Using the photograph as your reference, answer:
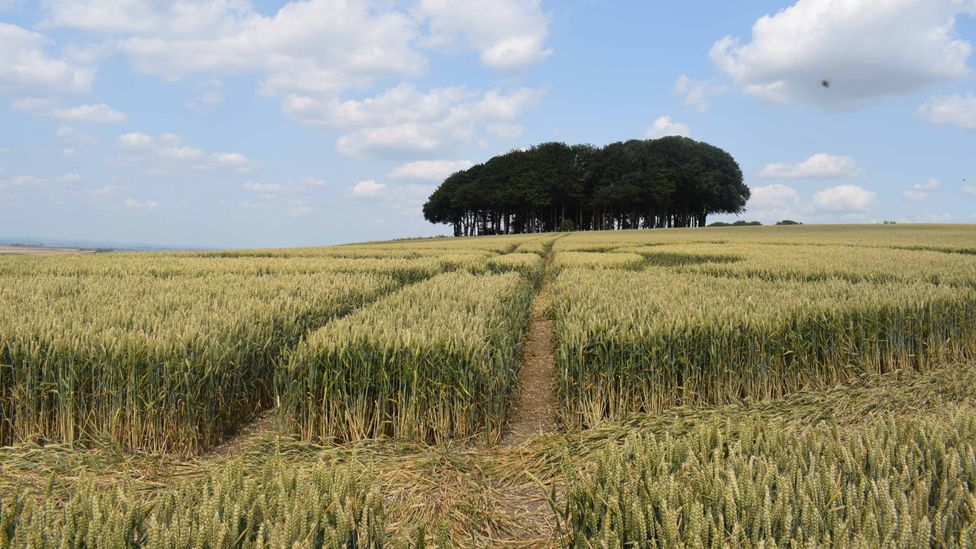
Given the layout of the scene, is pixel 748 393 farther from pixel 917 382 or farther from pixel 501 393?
pixel 501 393

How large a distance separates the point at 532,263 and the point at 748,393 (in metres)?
8.46

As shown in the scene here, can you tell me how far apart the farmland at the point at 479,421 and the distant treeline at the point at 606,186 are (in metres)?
60.7

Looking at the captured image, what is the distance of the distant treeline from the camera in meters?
66.2

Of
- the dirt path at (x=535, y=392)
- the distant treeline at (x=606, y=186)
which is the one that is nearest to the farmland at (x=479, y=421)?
the dirt path at (x=535, y=392)

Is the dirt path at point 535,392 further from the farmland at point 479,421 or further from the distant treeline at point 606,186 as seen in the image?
the distant treeline at point 606,186

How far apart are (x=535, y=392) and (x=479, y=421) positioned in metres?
1.59

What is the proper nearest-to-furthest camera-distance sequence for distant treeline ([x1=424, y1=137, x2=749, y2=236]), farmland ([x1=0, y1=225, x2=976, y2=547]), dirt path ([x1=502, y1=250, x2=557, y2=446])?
farmland ([x1=0, y1=225, x2=976, y2=547])
dirt path ([x1=502, y1=250, x2=557, y2=446])
distant treeline ([x1=424, y1=137, x2=749, y2=236])

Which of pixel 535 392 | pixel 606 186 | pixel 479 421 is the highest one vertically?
pixel 606 186

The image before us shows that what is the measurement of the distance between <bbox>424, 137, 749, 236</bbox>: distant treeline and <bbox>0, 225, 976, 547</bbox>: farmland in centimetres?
→ 6073

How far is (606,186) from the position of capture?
69375 millimetres

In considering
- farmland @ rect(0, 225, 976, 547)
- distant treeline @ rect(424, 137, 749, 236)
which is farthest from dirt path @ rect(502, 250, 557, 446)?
distant treeline @ rect(424, 137, 749, 236)

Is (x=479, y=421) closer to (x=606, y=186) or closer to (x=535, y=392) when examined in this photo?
(x=535, y=392)

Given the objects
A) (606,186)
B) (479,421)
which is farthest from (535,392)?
(606,186)

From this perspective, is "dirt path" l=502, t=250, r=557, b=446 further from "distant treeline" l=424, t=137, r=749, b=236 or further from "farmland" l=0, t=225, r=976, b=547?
"distant treeline" l=424, t=137, r=749, b=236
